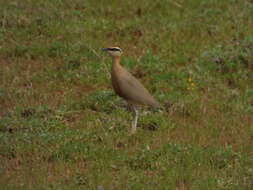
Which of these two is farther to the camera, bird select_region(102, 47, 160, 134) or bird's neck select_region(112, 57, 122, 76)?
bird's neck select_region(112, 57, 122, 76)

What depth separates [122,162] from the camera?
934cm

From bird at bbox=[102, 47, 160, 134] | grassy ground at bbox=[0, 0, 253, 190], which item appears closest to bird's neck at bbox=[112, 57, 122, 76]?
bird at bbox=[102, 47, 160, 134]

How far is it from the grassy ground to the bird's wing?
1.38 feet

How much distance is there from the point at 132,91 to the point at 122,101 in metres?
1.32

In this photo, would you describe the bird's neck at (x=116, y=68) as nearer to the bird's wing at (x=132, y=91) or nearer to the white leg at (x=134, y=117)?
the bird's wing at (x=132, y=91)

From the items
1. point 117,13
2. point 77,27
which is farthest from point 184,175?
point 117,13

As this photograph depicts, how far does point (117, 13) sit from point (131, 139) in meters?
6.10

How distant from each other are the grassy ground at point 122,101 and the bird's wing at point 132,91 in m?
0.42

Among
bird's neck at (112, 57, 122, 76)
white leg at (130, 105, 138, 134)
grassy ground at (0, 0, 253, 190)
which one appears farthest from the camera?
bird's neck at (112, 57, 122, 76)

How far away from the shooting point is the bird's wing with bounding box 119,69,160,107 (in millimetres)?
10516

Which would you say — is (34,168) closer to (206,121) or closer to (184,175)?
(184,175)

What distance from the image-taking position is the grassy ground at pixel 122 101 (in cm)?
907

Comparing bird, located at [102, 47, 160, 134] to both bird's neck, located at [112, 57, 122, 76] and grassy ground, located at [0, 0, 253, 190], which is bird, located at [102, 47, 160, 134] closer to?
bird's neck, located at [112, 57, 122, 76]

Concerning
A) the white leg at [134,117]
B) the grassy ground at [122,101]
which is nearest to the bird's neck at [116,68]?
the white leg at [134,117]
